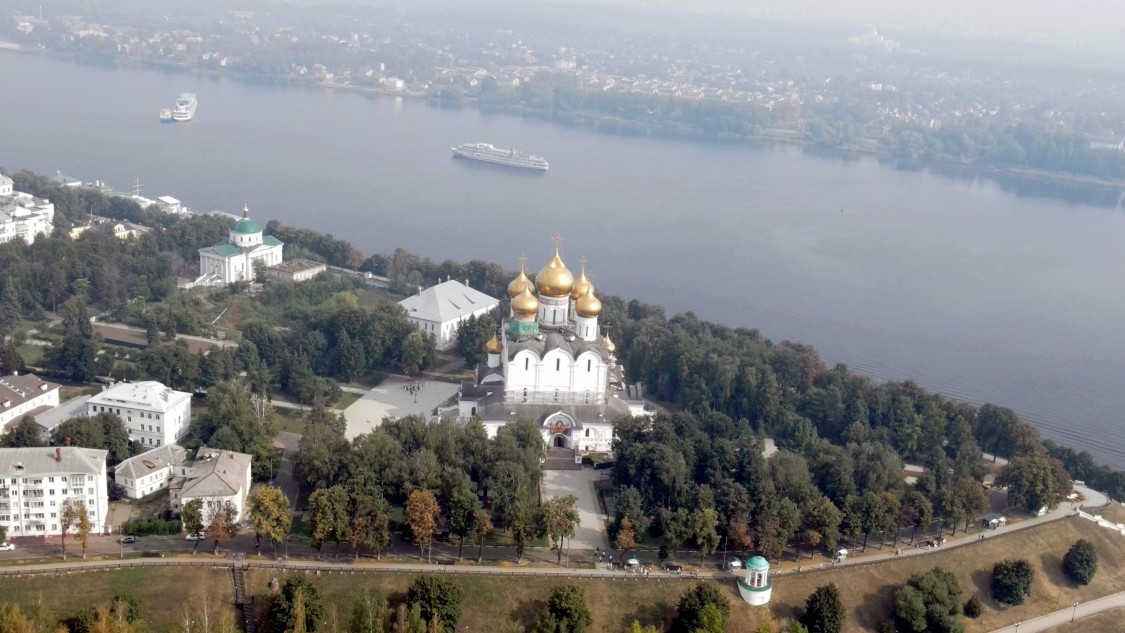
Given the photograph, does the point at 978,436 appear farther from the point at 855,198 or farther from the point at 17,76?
the point at 17,76

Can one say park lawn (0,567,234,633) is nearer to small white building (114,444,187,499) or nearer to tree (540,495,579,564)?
small white building (114,444,187,499)

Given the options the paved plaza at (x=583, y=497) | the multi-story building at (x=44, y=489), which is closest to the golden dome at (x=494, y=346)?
the paved plaza at (x=583, y=497)

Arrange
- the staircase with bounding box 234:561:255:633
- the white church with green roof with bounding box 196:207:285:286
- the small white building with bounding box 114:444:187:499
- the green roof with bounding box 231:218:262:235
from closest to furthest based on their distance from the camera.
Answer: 1. the staircase with bounding box 234:561:255:633
2. the small white building with bounding box 114:444:187:499
3. the white church with green roof with bounding box 196:207:285:286
4. the green roof with bounding box 231:218:262:235

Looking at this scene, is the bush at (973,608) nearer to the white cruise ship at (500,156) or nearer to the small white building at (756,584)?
the small white building at (756,584)

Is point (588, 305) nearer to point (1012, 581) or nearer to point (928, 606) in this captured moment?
point (928, 606)

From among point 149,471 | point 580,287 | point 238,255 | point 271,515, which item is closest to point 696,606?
point 271,515

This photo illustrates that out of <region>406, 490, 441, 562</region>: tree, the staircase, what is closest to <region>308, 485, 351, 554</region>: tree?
<region>406, 490, 441, 562</region>: tree
